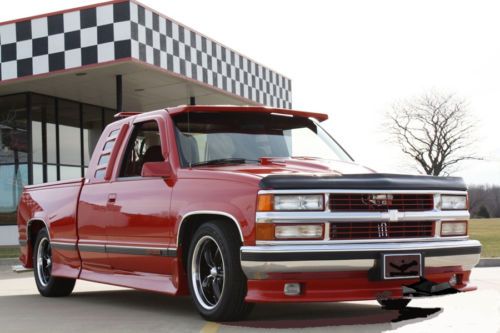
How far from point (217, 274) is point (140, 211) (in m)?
1.11

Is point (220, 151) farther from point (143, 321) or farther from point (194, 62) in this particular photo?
point (194, 62)

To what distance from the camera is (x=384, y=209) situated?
17.6 ft

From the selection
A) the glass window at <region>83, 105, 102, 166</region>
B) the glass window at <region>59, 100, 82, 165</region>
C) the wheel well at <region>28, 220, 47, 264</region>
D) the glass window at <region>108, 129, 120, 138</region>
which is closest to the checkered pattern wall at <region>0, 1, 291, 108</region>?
the glass window at <region>59, 100, 82, 165</region>

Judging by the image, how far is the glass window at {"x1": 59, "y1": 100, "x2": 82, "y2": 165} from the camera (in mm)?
21188

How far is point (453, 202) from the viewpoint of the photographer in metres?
5.87

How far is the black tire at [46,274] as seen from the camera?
8312 mm

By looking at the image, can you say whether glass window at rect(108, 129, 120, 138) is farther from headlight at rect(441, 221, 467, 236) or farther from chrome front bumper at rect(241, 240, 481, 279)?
headlight at rect(441, 221, 467, 236)

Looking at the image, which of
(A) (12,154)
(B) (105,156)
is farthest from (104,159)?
(A) (12,154)

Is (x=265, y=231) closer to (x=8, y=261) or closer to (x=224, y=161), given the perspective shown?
(x=224, y=161)

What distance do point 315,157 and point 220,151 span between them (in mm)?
857

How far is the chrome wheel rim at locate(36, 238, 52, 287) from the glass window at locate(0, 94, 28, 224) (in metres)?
11.8

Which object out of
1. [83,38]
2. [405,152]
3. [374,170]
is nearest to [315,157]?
[374,170]

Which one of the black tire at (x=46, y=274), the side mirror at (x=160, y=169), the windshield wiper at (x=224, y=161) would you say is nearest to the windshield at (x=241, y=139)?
the windshield wiper at (x=224, y=161)

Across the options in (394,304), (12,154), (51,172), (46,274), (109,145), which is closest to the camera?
(394,304)
